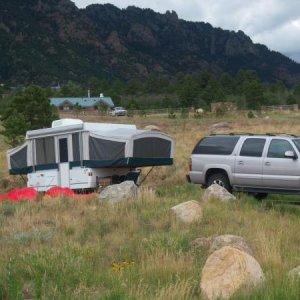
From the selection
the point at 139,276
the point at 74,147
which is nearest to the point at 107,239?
the point at 139,276

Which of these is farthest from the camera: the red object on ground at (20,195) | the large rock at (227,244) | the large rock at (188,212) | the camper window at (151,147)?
the camper window at (151,147)

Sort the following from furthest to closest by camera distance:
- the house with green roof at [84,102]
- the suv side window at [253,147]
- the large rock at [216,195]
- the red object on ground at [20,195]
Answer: the house with green roof at [84,102] < the red object on ground at [20,195] < the suv side window at [253,147] < the large rock at [216,195]

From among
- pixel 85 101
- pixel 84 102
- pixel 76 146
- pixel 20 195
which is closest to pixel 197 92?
pixel 84 102

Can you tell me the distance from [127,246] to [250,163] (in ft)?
22.0

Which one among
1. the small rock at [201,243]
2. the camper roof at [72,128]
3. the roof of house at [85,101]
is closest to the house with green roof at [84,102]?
the roof of house at [85,101]

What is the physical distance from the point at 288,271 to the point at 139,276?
6.04 feet

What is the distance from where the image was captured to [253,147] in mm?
14953

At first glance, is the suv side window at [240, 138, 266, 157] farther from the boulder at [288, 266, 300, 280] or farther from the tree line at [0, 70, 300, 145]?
the tree line at [0, 70, 300, 145]

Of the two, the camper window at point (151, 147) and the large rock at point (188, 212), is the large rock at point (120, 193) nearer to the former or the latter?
the large rock at point (188, 212)

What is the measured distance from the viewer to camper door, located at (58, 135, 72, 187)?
18.5 metres

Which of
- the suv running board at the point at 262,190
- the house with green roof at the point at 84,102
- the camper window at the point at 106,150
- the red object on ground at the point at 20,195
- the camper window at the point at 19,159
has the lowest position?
the red object on ground at the point at 20,195

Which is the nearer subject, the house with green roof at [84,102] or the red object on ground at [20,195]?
the red object on ground at [20,195]

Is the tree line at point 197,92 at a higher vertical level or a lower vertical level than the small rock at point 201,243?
higher

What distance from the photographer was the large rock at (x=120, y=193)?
13.1m
